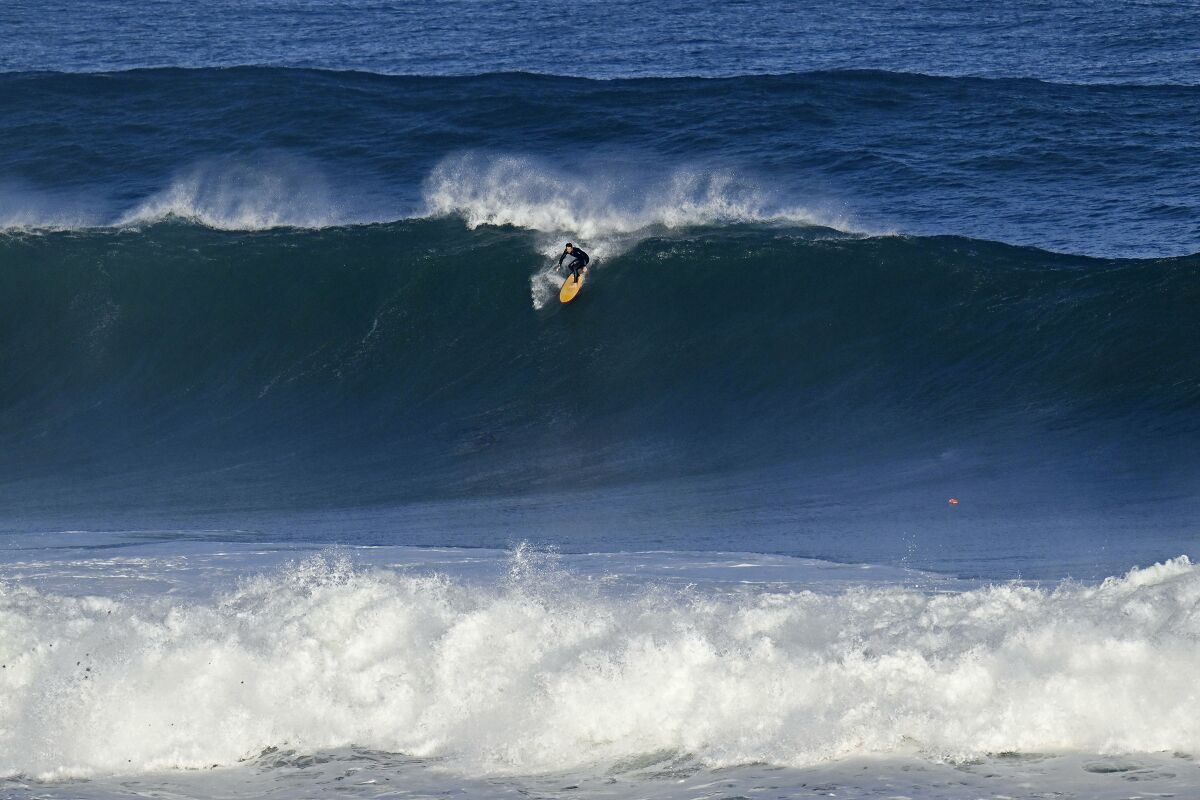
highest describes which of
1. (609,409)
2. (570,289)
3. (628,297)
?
(570,289)

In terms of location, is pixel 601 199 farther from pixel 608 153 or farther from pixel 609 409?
pixel 609 409

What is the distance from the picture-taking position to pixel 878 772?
10547mm

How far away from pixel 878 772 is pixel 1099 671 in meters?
2.00

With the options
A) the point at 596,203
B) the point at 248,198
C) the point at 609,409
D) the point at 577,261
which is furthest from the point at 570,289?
the point at 248,198

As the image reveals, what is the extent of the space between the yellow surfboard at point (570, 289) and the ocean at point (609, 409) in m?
0.22

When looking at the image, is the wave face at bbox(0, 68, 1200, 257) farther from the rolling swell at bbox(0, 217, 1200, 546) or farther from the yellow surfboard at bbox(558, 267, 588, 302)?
the yellow surfboard at bbox(558, 267, 588, 302)

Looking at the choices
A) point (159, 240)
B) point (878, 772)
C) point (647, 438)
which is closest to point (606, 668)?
point (878, 772)

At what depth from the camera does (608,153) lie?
26266mm

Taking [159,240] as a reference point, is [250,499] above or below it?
below

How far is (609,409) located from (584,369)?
1.08 m

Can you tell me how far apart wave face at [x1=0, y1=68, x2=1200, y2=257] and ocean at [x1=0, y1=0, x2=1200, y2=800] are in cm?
12

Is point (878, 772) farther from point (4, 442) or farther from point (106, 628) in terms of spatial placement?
point (4, 442)

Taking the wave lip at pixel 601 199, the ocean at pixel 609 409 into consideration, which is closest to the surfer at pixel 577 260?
the ocean at pixel 609 409

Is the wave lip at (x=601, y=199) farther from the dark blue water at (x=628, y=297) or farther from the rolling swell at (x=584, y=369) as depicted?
the rolling swell at (x=584, y=369)
